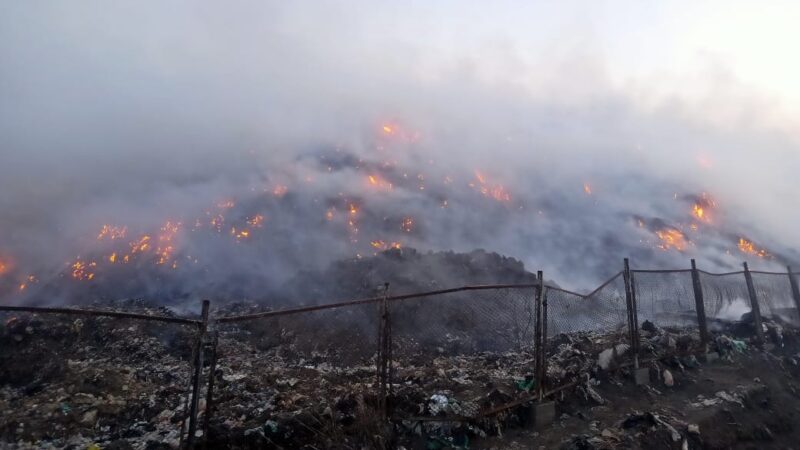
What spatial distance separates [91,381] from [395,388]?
7260mm

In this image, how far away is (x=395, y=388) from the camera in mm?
8070

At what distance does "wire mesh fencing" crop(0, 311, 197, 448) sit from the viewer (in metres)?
7.14

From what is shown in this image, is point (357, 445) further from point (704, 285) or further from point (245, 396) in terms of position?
point (704, 285)

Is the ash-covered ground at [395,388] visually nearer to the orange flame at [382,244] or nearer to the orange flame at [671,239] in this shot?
the orange flame at [382,244]

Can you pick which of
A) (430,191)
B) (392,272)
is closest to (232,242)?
(392,272)

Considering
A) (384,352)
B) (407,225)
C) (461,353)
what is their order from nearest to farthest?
1. (384,352)
2. (461,353)
3. (407,225)

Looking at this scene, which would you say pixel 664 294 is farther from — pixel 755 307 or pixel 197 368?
pixel 197 368

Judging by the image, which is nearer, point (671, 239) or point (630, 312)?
point (630, 312)

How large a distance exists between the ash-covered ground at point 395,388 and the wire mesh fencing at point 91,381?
0.04 metres

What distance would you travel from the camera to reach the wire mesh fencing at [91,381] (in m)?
7.14

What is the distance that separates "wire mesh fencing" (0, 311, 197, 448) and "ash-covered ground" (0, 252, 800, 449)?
0.14 feet

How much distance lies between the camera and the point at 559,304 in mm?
7246

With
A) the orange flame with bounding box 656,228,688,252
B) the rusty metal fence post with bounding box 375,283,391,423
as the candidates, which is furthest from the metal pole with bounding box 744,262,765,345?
the orange flame with bounding box 656,228,688,252

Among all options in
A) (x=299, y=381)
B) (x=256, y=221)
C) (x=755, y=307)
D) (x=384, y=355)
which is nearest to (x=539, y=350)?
(x=384, y=355)
